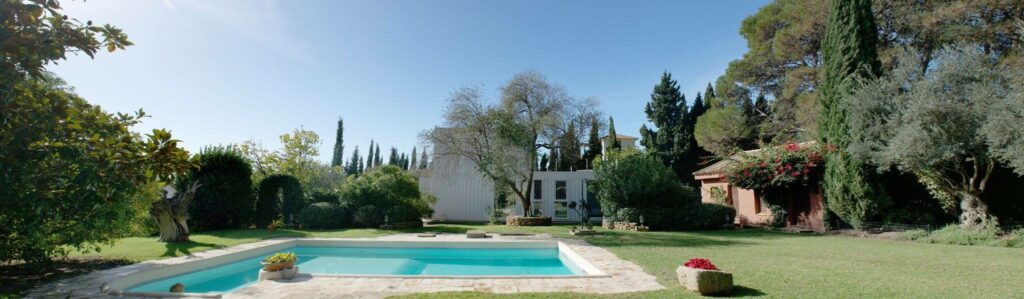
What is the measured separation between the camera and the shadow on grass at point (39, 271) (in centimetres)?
592

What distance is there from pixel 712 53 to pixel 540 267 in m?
9.82

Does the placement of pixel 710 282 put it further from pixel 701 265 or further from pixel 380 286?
pixel 380 286

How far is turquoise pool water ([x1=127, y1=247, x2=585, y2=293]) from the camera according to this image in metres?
7.99

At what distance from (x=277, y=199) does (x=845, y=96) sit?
1798cm

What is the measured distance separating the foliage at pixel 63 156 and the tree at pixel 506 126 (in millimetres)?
12092

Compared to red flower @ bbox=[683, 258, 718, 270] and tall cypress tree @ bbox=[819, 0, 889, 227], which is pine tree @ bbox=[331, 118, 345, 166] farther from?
red flower @ bbox=[683, 258, 718, 270]

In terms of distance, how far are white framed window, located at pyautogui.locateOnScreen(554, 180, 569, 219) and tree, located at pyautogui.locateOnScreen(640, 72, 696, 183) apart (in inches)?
343

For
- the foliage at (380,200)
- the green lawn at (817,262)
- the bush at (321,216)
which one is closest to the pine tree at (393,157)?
the foliage at (380,200)

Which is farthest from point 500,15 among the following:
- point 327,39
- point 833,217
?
point 833,217

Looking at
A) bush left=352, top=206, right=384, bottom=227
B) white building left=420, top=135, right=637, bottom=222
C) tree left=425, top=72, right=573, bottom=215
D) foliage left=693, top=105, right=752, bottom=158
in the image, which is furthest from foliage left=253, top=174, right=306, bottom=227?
foliage left=693, top=105, right=752, bottom=158

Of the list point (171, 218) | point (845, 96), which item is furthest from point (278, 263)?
point (845, 96)

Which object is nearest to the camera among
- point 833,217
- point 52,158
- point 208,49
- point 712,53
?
point 52,158

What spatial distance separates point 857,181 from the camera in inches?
486

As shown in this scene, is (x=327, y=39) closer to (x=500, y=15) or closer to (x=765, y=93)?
(x=500, y=15)
